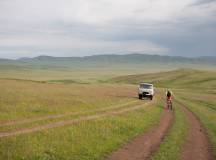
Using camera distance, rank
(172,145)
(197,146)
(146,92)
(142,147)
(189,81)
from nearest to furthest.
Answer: (142,147) → (172,145) → (197,146) → (146,92) → (189,81)

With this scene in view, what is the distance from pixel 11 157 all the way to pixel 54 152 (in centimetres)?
192

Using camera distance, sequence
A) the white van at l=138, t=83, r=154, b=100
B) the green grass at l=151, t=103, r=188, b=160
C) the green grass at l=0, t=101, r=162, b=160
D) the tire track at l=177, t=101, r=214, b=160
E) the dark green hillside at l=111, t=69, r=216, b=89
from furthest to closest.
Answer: the dark green hillside at l=111, t=69, r=216, b=89 < the white van at l=138, t=83, r=154, b=100 < the tire track at l=177, t=101, r=214, b=160 < the green grass at l=151, t=103, r=188, b=160 < the green grass at l=0, t=101, r=162, b=160

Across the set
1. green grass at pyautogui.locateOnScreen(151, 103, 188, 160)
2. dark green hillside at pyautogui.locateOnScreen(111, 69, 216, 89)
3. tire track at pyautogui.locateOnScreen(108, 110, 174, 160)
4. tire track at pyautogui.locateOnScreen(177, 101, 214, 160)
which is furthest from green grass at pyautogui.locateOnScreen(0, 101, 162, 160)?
dark green hillside at pyautogui.locateOnScreen(111, 69, 216, 89)

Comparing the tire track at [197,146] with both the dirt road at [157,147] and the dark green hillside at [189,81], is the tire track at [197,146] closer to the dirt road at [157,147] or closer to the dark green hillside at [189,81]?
the dirt road at [157,147]

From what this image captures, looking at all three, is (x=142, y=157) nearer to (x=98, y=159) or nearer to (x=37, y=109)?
(x=98, y=159)

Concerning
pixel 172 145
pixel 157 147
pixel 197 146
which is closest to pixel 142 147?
pixel 157 147

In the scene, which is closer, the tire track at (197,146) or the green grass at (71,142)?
the green grass at (71,142)

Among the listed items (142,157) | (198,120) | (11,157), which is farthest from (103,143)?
(198,120)

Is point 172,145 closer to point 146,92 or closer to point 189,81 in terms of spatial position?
point 146,92

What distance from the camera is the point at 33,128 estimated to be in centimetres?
2136

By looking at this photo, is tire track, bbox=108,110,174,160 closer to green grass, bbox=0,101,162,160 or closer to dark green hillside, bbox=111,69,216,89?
green grass, bbox=0,101,162,160

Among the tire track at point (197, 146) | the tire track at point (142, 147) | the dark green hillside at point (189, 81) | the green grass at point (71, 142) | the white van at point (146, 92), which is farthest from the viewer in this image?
the dark green hillside at point (189, 81)

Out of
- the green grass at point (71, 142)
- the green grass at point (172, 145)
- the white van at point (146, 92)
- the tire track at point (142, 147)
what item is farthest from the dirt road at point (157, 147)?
the white van at point (146, 92)

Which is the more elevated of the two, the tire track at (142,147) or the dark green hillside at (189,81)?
the tire track at (142,147)
